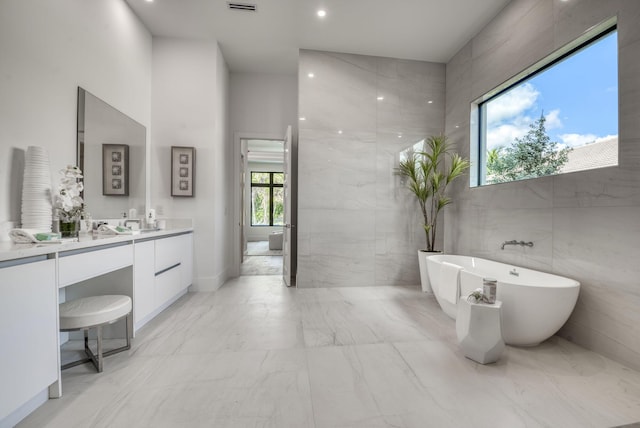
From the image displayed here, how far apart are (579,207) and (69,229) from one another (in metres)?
3.80

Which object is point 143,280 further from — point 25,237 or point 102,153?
point 102,153

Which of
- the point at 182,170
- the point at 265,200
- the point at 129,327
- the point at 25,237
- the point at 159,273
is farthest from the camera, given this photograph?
the point at 265,200

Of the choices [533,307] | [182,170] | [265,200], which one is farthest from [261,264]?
[265,200]

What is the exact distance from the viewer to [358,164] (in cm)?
382

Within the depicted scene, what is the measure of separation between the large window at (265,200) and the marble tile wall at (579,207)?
24.9 ft

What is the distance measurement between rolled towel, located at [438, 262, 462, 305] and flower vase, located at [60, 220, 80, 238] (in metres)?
2.96

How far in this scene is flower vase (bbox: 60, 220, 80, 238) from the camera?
187 centimetres

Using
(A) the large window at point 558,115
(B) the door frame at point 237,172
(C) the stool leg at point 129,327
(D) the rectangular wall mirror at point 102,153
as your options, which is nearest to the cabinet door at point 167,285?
(C) the stool leg at point 129,327

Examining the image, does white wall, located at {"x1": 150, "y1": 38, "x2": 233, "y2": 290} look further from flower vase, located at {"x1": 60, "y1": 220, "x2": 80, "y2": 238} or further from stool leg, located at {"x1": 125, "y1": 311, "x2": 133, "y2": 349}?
flower vase, located at {"x1": 60, "y1": 220, "x2": 80, "y2": 238}

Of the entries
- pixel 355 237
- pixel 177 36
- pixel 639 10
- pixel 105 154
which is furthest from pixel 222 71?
pixel 639 10

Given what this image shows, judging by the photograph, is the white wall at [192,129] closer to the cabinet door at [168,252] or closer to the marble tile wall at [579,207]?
the cabinet door at [168,252]

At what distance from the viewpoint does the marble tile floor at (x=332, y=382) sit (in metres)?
1.36

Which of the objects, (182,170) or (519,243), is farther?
(182,170)

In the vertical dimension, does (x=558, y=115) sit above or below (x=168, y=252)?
above
